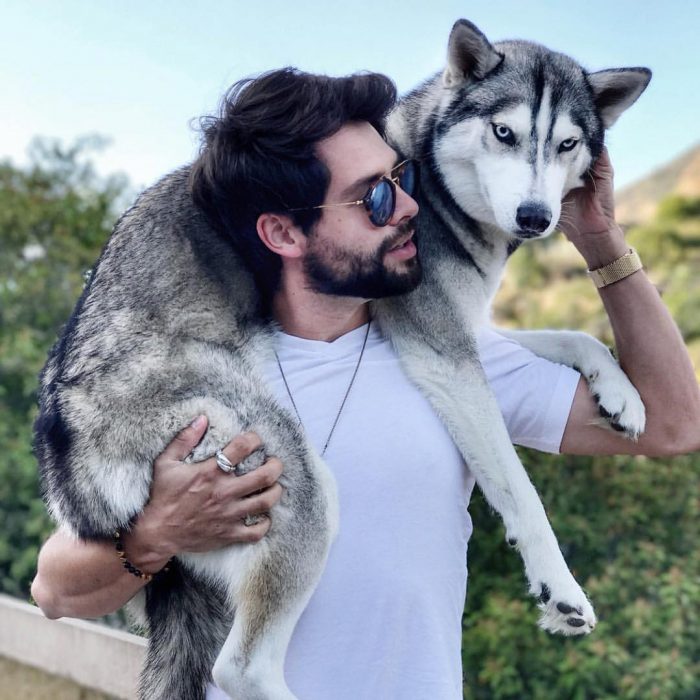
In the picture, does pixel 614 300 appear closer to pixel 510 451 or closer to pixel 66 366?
pixel 510 451

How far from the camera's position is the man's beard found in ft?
7.77

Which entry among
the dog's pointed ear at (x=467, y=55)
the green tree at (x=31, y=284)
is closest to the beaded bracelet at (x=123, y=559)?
the dog's pointed ear at (x=467, y=55)

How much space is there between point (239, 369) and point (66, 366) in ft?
1.45

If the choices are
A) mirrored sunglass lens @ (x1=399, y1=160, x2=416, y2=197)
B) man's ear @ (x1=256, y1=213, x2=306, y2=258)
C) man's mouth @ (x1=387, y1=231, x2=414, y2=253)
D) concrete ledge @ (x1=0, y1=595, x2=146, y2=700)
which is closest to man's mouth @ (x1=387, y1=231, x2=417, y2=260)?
man's mouth @ (x1=387, y1=231, x2=414, y2=253)

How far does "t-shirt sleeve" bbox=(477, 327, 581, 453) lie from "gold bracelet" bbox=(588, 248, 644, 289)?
25cm

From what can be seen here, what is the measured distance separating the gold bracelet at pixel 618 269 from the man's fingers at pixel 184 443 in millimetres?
1083

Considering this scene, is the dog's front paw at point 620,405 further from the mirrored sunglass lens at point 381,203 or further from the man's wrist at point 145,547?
the man's wrist at point 145,547

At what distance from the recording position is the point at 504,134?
8.55 feet

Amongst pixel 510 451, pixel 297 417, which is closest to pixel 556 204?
pixel 510 451

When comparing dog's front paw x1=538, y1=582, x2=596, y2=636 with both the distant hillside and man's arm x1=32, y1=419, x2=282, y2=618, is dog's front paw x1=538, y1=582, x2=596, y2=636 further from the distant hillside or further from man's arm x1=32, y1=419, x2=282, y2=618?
the distant hillside

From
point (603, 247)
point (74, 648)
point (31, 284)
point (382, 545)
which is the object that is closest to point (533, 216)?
point (603, 247)

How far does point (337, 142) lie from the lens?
241cm

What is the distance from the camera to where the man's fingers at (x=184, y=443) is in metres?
2.27

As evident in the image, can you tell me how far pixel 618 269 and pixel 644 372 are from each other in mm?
278
